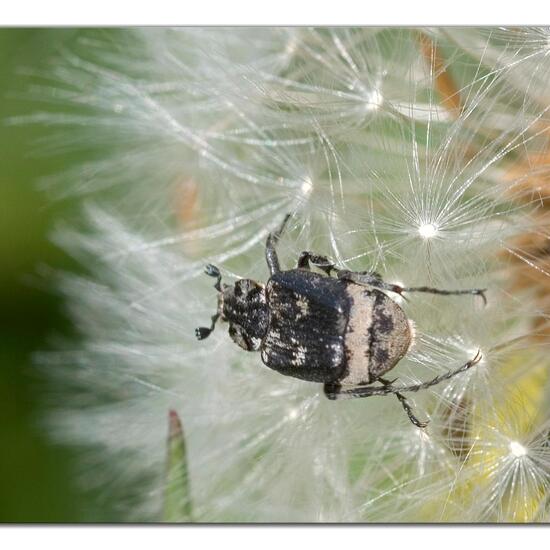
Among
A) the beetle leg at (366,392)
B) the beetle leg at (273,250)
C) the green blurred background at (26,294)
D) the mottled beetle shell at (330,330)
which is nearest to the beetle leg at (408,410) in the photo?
the beetle leg at (366,392)

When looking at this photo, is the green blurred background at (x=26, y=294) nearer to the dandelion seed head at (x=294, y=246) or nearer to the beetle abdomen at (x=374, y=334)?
the dandelion seed head at (x=294, y=246)

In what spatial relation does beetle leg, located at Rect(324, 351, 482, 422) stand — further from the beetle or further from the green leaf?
the green leaf

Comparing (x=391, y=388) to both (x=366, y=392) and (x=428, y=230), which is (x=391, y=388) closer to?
(x=366, y=392)

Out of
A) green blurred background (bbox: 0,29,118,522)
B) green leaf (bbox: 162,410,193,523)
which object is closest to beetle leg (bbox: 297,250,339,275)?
green leaf (bbox: 162,410,193,523)


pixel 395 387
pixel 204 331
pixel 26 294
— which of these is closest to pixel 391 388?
pixel 395 387

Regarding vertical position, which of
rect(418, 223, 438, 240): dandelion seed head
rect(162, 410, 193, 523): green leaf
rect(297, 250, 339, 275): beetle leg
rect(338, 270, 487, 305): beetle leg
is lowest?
rect(162, 410, 193, 523): green leaf
